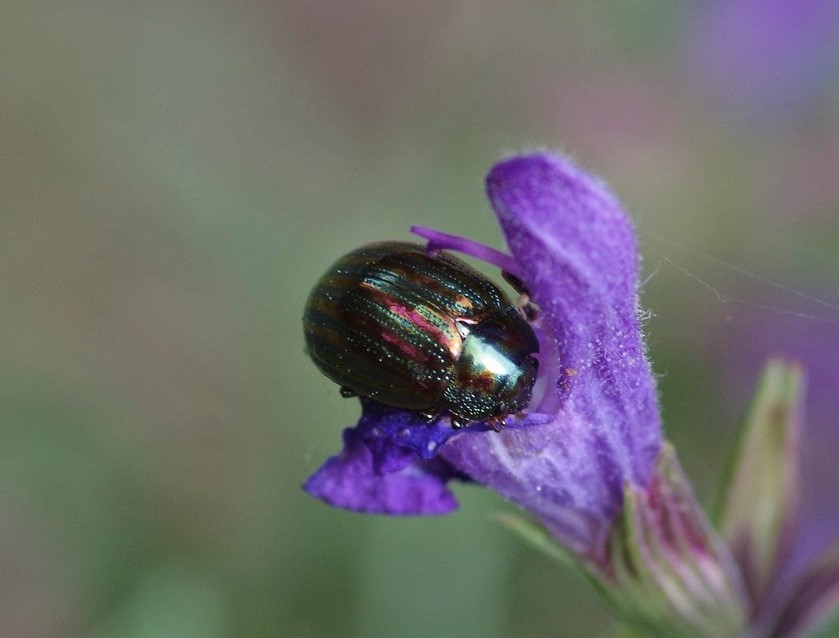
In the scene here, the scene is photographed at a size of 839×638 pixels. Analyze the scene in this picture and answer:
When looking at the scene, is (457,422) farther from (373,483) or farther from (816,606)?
(816,606)

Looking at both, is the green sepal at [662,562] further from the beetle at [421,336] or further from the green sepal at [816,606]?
the beetle at [421,336]

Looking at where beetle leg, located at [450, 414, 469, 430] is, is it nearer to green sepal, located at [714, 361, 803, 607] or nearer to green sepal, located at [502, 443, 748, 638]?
green sepal, located at [502, 443, 748, 638]

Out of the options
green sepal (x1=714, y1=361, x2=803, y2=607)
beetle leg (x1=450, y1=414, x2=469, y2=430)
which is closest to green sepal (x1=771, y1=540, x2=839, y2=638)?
green sepal (x1=714, y1=361, x2=803, y2=607)

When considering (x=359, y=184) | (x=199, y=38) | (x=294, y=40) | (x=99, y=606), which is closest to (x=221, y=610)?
(x=99, y=606)

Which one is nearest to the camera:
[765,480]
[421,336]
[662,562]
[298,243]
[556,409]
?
[421,336]

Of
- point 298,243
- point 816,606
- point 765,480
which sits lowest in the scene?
point 298,243

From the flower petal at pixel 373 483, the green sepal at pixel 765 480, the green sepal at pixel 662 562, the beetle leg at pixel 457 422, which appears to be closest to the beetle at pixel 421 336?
the beetle leg at pixel 457 422

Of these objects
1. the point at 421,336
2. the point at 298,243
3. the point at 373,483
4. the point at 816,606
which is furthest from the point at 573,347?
the point at 298,243

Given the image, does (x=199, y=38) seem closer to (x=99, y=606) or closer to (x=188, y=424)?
(x=188, y=424)
